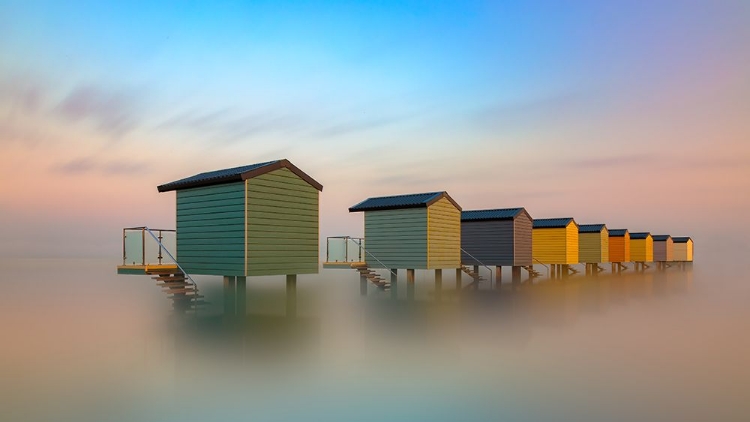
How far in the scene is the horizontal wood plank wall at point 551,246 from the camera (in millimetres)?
44531

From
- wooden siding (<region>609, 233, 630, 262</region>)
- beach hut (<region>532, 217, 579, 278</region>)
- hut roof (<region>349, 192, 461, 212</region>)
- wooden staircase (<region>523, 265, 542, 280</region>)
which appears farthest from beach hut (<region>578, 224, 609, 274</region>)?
hut roof (<region>349, 192, 461, 212</region>)

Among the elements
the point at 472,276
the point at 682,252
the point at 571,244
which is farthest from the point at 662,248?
Answer: the point at 472,276

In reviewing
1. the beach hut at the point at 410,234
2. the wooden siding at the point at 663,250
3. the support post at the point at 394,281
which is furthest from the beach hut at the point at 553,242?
the wooden siding at the point at 663,250

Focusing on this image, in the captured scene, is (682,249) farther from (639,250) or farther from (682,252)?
(639,250)

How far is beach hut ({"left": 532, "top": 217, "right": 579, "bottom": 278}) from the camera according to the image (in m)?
44.5

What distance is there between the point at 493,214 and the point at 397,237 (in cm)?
989

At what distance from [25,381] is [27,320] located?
13.1m

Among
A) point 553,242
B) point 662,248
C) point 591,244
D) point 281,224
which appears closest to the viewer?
point 281,224

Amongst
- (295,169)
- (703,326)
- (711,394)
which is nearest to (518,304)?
(703,326)

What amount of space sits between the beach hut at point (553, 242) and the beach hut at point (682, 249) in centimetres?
3490

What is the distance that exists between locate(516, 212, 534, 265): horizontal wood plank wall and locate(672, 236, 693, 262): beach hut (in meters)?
41.3

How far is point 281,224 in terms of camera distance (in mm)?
22797

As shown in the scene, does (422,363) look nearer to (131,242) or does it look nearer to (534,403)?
(534,403)

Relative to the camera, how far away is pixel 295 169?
23422 millimetres
